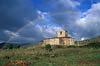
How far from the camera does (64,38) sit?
343ft

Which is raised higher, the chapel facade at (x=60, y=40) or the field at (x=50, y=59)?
the chapel facade at (x=60, y=40)

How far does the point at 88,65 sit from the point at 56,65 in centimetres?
290

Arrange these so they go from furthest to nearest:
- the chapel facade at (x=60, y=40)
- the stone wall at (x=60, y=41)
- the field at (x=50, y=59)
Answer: the stone wall at (x=60, y=41), the chapel facade at (x=60, y=40), the field at (x=50, y=59)

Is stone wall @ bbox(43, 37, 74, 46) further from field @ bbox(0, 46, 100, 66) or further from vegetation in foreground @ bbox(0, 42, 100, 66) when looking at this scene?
field @ bbox(0, 46, 100, 66)

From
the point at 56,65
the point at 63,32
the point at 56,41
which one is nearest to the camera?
the point at 56,65

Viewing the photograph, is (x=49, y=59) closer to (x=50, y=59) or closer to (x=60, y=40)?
(x=50, y=59)

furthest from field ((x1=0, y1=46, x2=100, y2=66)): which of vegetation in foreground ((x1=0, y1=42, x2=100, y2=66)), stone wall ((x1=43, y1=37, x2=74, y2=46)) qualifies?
stone wall ((x1=43, y1=37, x2=74, y2=46))

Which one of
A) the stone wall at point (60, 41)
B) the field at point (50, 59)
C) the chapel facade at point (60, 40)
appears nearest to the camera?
the field at point (50, 59)

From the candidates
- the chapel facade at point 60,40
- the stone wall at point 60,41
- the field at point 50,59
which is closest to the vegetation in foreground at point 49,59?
the field at point 50,59

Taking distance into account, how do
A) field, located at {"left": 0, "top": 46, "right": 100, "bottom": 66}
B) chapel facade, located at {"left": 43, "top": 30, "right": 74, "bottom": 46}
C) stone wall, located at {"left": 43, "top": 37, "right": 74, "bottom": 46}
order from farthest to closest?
stone wall, located at {"left": 43, "top": 37, "right": 74, "bottom": 46} → chapel facade, located at {"left": 43, "top": 30, "right": 74, "bottom": 46} → field, located at {"left": 0, "top": 46, "right": 100, "bottom": 66}

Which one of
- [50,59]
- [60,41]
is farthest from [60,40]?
[50,59]

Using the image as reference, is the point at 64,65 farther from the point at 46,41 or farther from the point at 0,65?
the point at 46,41

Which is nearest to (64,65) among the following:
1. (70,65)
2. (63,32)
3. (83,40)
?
(70,65)

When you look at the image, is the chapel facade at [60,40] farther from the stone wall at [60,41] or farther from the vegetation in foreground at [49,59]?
the vegetation in foreground at [49,59]
